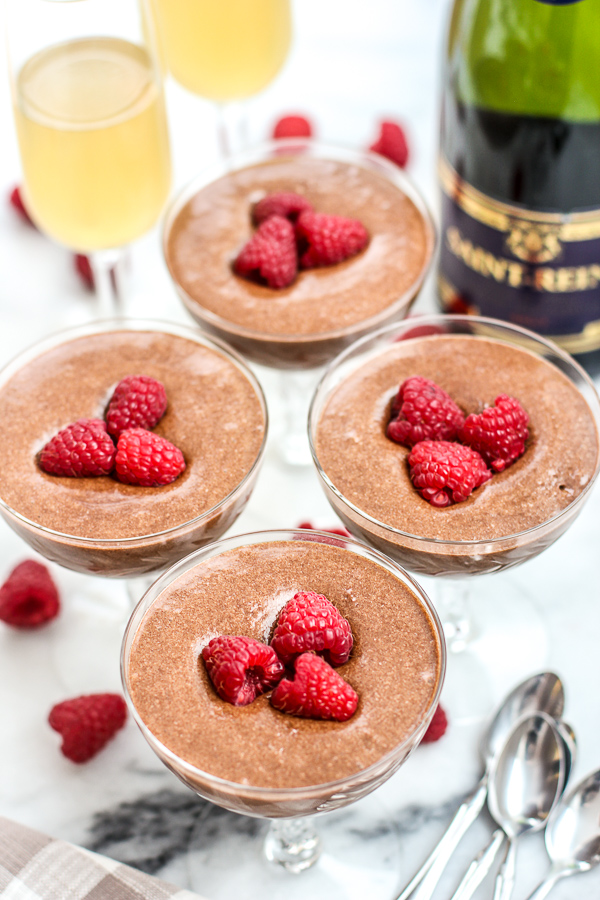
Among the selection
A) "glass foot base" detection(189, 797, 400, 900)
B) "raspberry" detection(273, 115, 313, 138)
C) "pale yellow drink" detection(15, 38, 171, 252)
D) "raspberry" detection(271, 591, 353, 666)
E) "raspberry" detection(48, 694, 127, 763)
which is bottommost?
"glass foot base" detection(189, 797, 400, 900)

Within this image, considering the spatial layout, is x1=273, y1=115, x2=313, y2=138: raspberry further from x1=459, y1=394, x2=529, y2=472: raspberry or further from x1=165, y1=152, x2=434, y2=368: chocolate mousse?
x1=459, y1=394, x2=529, y2=472: raspberry

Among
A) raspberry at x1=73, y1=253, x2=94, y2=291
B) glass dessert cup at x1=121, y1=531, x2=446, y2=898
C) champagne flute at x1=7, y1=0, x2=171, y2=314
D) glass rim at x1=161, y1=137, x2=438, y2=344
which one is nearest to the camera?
glass dessert cup at x1=121, y1=531, x2=446, y2=898

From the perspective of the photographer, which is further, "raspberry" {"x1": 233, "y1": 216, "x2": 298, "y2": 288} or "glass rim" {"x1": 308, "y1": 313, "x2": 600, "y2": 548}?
"raspberry" {"x1": 233, "y1": 216, "x2": 298, "y2": 288}

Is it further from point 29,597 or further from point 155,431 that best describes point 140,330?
point 29,597

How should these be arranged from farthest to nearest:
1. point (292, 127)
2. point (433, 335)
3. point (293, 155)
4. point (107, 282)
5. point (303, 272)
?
point (292, 127), point (107, 282), point (293, 155), point (303, 272), point (433, 335)

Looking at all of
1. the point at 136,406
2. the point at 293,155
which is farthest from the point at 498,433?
the point at 293,155

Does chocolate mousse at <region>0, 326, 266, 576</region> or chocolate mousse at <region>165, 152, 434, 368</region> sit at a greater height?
chocolate mousse at <region>165, 152, 434, 368</region>

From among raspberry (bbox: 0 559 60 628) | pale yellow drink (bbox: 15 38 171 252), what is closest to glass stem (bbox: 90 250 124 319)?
pale yellow drink (bbox: 15 38 171 252)
